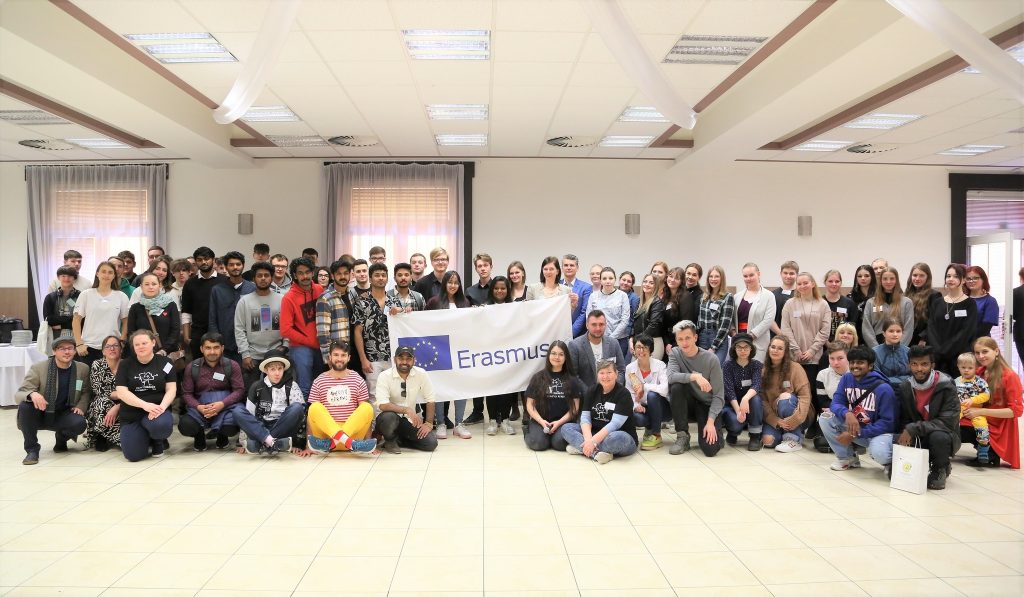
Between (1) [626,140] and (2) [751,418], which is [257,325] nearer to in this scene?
(2) [751,418]

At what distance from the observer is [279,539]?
3.16 metres

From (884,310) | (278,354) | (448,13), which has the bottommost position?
(278,354)

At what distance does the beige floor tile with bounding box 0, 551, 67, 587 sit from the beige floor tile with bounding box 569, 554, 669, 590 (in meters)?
2.53

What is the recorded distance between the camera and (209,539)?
3166 millimetres

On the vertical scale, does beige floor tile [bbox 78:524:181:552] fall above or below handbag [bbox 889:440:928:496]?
below

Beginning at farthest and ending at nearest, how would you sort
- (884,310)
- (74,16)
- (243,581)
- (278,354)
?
(884,310), (278,354), (74,16), (243,581)

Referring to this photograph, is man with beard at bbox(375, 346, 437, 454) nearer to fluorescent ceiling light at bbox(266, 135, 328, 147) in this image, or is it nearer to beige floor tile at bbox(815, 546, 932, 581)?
beige floor tile at bbox(815, 546, 932, 581)

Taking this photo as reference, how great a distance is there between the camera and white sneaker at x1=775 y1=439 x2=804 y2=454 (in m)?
4.93

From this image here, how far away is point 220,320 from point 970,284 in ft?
21.9

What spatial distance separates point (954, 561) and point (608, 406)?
7.59ft

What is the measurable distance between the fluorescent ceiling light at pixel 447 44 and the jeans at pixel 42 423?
4059 mm

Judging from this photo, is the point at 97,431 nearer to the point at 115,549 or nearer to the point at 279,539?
the point at 115,549

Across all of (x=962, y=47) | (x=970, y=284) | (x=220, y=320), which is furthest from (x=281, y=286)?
(x=970, y=284)

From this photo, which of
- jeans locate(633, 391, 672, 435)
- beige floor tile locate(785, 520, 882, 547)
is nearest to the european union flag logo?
jeans locate(633, 391, 672, 435)
